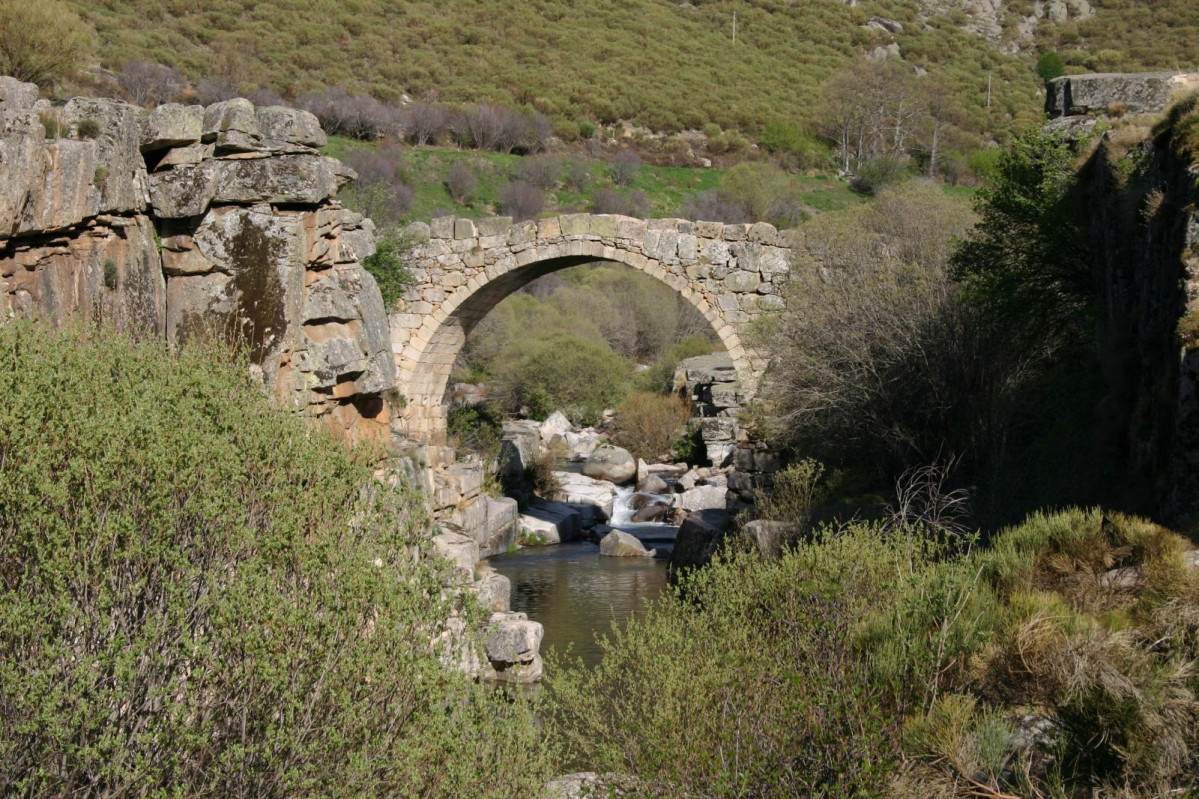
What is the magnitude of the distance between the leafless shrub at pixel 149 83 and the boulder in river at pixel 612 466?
1438 cm

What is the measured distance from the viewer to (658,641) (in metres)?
5.57

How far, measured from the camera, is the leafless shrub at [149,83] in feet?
92.3

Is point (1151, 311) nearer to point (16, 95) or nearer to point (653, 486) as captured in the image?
point (16, 95)

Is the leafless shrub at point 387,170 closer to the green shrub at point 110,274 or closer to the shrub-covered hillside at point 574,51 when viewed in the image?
the shrub-covered hillside at point 574,51

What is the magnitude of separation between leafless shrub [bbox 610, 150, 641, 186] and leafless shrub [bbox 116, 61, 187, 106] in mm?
13123

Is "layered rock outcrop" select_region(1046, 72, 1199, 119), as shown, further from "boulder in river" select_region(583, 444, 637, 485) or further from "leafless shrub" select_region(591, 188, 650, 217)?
"leafless shrub" select_region(591, 188, 650, 217)

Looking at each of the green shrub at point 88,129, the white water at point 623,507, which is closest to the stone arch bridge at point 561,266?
the white water at point 623,507

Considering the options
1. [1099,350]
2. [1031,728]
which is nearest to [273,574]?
[1031,728]

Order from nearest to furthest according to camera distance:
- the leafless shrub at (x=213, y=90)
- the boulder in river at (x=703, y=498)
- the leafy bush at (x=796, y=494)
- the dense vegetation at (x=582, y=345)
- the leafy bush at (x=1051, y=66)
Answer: the leafy bush at (x=796, y=494) < the boulder in river at (x=703, y=498) < the dense vegetation at (x=582, y=345) < the leafless shrub at (x=213, y=90) < the leafy bush at (x=1051, y=66)

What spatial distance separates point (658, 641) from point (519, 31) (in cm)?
4112

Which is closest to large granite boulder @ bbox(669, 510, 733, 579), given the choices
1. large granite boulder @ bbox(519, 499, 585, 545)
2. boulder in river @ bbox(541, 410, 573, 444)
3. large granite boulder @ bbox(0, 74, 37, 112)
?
large granite boulder @ bbox(519, 499, 585, 545)

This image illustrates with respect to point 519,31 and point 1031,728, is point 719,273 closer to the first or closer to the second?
point 1031,728

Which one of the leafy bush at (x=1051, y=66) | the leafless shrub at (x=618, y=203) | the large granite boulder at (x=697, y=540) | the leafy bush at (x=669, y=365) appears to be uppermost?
the leafy bush at (x=1051, y=66)

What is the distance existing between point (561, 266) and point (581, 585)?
606 cm
